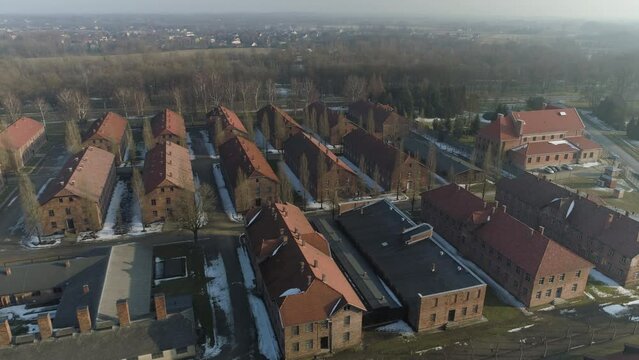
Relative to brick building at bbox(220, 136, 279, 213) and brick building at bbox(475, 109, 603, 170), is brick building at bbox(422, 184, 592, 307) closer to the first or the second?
brick building at bbox(220, 136, 279, 213)

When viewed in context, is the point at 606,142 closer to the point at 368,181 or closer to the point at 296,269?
the point at 368,181

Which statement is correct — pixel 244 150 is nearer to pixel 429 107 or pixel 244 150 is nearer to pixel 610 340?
pixel 610 340

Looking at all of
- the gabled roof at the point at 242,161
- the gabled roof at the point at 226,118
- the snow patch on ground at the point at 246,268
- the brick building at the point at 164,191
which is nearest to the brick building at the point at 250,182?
the gabled roof at the point at 242,161

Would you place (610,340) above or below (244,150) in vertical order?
below

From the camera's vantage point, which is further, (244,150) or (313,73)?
(313,73)

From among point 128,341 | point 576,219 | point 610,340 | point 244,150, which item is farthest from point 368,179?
point 128,341
